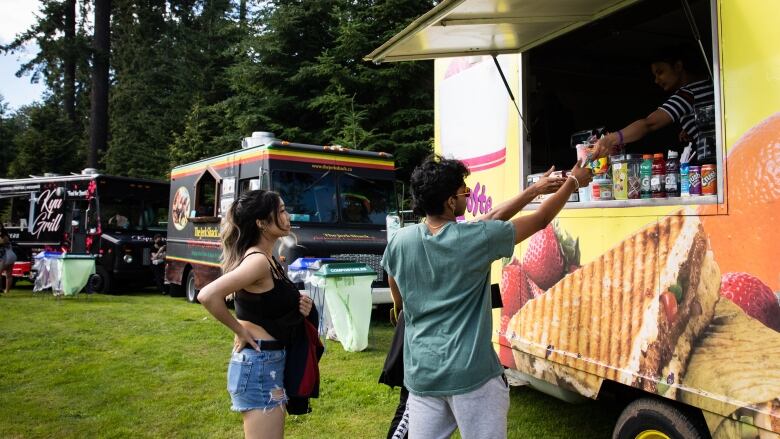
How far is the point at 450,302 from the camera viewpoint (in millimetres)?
2293

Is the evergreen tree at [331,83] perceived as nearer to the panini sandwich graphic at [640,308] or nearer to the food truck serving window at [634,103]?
the food truck serving window at [634,103]

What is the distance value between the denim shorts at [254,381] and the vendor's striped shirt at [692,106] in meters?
2.22

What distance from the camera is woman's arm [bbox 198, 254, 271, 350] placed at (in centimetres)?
280

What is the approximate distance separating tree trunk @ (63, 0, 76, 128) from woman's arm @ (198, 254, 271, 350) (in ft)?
89.2

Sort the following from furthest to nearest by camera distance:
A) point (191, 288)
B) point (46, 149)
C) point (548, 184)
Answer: point (46, 149)
point (191, 288)
point (548, 184)

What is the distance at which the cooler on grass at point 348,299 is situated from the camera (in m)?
7.24

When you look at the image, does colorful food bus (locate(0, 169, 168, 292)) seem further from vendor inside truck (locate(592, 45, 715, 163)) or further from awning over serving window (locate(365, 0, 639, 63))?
vendor inside truck (locate(592, 45, 715, 163))

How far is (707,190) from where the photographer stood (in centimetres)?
267

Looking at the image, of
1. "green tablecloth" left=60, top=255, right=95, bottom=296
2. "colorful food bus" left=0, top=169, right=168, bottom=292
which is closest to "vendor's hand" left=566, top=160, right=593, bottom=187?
"green tablecloth" left=60, top=255, right=95, bottom=296

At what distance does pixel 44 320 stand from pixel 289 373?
27.4 ft

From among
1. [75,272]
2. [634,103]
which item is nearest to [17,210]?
[75,272]

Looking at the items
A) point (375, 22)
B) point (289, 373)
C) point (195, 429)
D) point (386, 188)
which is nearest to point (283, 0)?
point (375, 22)

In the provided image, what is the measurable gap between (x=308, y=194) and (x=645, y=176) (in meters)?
6.85

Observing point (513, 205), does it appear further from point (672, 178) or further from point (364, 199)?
point (364, 199)
